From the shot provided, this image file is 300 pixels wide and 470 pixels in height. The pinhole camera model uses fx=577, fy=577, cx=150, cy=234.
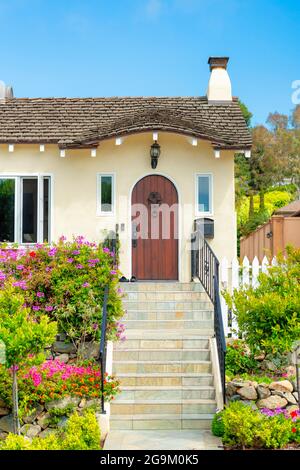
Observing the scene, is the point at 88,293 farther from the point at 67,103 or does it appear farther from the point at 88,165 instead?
the point at 67,103

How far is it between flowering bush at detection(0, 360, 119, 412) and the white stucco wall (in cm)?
546

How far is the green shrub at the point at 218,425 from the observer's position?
810 centimetres

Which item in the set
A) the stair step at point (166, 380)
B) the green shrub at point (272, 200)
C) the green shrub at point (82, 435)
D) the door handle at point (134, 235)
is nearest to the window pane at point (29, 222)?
the door handle at point (134, 235)

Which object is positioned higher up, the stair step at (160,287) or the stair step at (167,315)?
the stair step at (160,287)

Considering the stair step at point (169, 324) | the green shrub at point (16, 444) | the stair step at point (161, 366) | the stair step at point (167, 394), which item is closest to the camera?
the green shrub at point (16, 444)

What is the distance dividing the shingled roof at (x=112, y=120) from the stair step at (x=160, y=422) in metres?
7.09

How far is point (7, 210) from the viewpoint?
581 inches

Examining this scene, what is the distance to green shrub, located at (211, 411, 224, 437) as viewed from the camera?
26.6 ft

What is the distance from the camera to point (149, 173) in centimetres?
1452

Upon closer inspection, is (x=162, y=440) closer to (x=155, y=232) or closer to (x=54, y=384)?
(x=54, y=384)

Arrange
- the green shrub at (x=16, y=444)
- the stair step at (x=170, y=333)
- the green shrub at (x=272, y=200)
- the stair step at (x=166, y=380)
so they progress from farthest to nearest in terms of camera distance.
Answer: the green shrub at (x=272, y=200) → the stair step at (x=170, y=333) → the stair step at (x=166, y=380) → the green shrub at (x=16, y=444)

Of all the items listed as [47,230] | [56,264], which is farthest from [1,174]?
[56,264]

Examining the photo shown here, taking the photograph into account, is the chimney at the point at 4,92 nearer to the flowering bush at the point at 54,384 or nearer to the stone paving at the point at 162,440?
the flowering bush at the point at 54,384

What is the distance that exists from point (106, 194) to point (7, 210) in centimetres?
258
